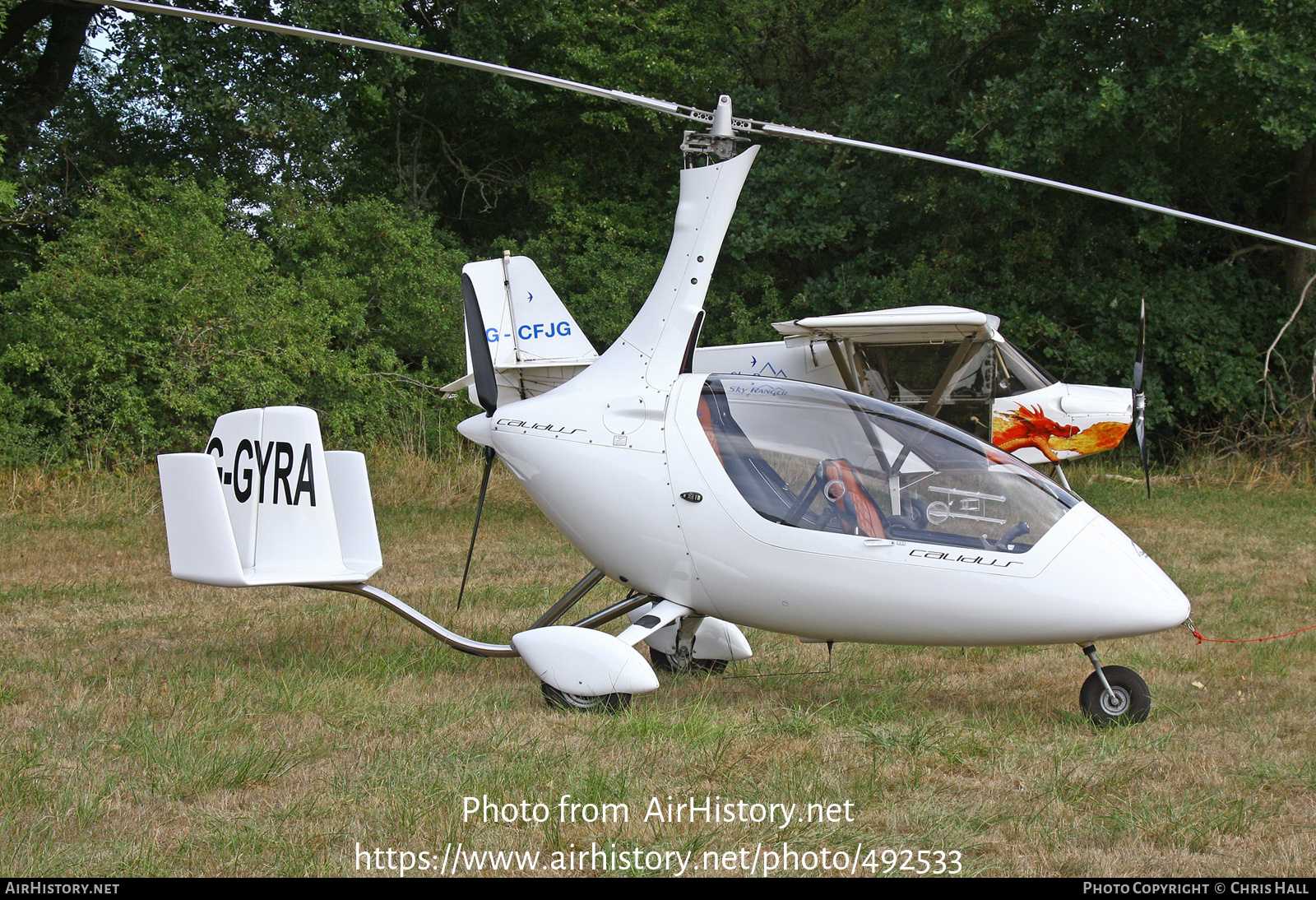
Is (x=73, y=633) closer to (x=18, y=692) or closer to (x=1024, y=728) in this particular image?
(x=18, y=692)

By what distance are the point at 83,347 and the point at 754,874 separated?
41.3 feet

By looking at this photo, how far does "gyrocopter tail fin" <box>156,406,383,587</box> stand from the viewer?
5.12m

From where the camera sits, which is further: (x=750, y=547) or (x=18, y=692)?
(x=18, y=692)

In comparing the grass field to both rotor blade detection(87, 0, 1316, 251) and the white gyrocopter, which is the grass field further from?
rotor blade detection(87, 0, 1316, 251)

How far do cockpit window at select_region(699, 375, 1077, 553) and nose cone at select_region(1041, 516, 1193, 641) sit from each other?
176 millimetres

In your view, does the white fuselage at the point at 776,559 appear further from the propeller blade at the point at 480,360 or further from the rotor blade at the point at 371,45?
the rotor blade at the point at 371,45

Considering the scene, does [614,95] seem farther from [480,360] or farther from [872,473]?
[872,473]

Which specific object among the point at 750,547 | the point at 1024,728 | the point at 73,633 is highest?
the point at 750,547

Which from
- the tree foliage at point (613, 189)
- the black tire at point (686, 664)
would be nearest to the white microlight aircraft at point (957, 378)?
the tree foliage at point (613, 189)

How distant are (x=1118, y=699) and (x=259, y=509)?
4.19m

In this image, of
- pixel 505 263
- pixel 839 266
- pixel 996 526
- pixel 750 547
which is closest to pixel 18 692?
pixel 750 547

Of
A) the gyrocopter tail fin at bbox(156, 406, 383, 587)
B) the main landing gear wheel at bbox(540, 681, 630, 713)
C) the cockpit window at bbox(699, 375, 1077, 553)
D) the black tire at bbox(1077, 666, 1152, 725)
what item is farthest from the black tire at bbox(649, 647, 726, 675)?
the black tire at bbox(1077, 666, 1152, 725)

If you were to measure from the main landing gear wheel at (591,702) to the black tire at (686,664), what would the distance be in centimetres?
100

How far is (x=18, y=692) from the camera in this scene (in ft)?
16.9
